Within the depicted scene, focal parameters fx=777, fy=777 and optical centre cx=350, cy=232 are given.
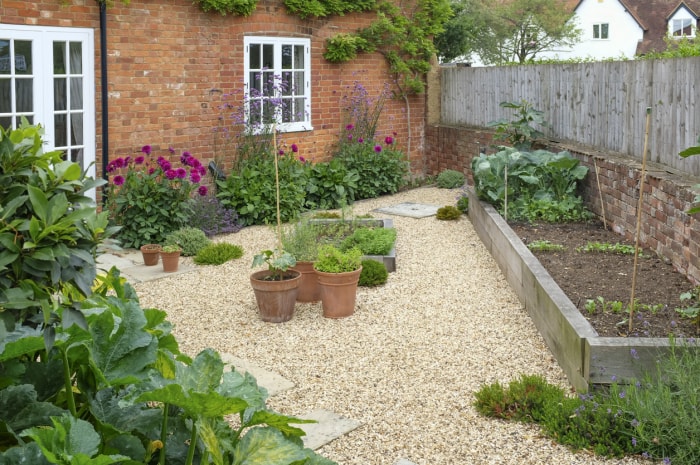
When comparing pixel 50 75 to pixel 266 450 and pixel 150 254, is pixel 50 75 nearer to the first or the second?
pixel 150 254

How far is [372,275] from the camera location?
23.0ft

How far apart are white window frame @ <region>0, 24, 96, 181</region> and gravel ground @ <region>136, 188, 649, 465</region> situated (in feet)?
8.11

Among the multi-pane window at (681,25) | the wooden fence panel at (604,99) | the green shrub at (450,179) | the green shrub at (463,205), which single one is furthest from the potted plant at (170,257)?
the multi-pane window at (681,25)

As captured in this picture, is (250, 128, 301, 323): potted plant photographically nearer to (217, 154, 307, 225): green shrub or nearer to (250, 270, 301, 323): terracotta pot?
(250, 270, 301, 323): terracotta pot

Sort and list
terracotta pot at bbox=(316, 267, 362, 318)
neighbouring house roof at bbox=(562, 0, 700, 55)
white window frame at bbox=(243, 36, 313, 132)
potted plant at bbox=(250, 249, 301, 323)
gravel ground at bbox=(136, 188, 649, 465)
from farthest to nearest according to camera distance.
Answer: neighbouring house roof at bbox=(562, 0, 700, 55) < white window frame at bbox=(243, 36, 313, 132) < terracotta pot at bbox=(316, 267, 362, 318) < potted plant at bbox=(250, 249, 301, 323) < gravel ground at bbox=(136, 188, 649, 465)

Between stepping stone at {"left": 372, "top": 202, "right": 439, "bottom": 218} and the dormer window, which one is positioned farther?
the dormer window

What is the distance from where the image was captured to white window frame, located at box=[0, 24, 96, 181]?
8375 millimetres

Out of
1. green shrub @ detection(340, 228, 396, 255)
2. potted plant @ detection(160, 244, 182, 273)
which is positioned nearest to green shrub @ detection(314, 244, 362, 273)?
green shrub @ detection(340, 228, 396, 255)

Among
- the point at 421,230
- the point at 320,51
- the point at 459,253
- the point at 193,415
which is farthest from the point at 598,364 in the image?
the point at 320,51

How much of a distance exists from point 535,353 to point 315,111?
7360 mm

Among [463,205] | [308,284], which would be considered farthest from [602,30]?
[308,284]

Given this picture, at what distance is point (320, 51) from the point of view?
465 inches

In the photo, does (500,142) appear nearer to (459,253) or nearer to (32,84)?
(459,253)

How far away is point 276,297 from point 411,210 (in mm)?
5015
